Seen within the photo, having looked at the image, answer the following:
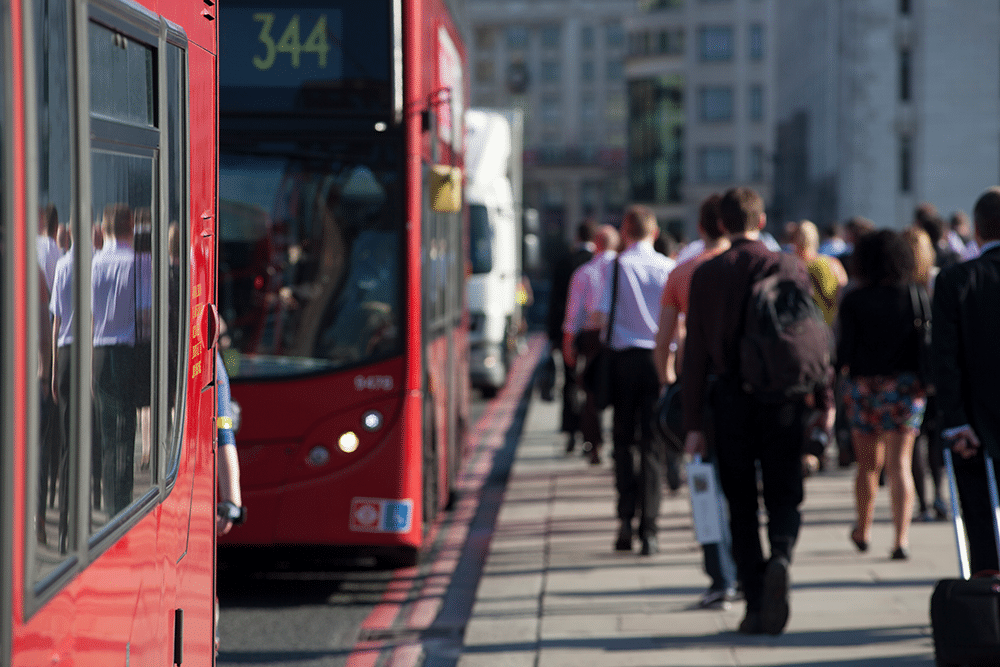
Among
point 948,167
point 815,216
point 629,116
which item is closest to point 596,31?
point 629,116

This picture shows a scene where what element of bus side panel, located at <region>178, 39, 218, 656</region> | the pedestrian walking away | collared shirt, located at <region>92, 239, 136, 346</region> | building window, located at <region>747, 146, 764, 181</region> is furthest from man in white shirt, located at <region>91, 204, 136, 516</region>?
building window, located at <region>747, 146, 764, 181</region>

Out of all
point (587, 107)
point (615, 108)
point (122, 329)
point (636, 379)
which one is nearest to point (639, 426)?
point (636, 379)

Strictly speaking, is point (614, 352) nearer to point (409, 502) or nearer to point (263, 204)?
point (409, 502)

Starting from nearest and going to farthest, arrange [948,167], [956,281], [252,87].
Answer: [956,281], [252,87], [948,167]

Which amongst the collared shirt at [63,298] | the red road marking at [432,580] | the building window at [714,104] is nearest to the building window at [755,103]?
the building window at [714,104]

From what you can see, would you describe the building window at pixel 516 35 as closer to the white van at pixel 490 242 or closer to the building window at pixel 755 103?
the building window at pixel 755 103

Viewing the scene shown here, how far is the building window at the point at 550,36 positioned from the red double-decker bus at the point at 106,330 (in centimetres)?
11494

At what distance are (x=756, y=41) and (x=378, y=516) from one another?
267ft

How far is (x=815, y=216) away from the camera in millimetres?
62031

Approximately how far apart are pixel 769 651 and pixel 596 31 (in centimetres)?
11257

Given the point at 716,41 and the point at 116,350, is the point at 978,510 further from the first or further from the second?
the point at 716,41

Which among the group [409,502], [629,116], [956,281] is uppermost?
[629,116]

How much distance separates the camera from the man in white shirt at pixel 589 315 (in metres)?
8.51

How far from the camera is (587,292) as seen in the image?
355 inches
